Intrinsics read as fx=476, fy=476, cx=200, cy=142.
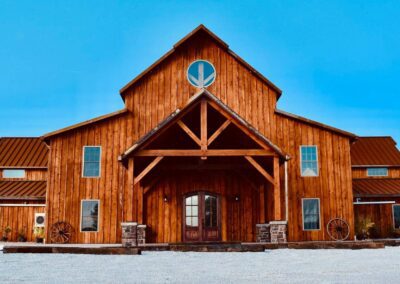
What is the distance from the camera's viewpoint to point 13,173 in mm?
27109

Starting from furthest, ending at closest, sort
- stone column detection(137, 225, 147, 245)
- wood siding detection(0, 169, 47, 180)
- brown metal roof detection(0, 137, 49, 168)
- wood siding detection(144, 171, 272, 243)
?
brown metal roof detection(0, 137, 49, 168) → wood siding detection(0, 169, 47, 180) → wood siding detection(144, 171, 272, 243) → stone column detection(137, 225, 147, 245)

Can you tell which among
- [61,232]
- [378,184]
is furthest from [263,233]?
[378,184]

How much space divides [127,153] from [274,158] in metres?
5.28

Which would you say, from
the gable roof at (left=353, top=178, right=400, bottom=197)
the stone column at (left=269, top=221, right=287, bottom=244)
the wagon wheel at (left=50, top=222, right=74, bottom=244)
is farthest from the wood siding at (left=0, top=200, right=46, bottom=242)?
the gable roof at (left=353, top=178, right=400, bottom=197)

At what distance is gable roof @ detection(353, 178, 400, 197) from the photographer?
2428 cm

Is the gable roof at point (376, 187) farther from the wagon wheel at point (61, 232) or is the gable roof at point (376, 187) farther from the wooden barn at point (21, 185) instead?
the wooden barn at point (21, 185)

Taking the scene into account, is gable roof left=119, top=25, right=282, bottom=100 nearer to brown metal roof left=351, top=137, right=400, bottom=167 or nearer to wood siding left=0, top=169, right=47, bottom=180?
wood siding left=0, top=169, right=47, bottom=180

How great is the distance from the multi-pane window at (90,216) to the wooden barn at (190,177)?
1.7 inches

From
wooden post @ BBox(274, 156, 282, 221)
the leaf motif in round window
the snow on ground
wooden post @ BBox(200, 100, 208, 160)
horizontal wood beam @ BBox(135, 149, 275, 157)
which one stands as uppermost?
the leaf motif in round window

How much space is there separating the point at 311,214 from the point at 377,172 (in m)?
9.73

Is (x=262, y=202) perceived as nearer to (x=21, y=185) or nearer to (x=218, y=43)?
(x=218, y=43)

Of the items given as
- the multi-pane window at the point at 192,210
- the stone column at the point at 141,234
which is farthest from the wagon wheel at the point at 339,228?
the stone column at the point at 141,234

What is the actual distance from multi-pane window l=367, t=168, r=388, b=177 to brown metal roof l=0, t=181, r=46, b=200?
18423mm

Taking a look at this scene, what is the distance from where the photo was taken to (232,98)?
21594 millimetres
